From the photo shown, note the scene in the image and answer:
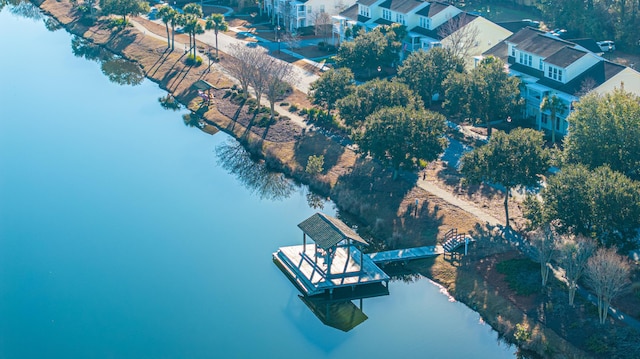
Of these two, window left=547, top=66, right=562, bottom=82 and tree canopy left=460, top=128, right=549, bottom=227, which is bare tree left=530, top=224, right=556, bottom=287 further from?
window left=547, top=66, right=562, bottom=82

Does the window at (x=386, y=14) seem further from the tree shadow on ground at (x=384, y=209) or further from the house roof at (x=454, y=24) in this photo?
the tree shadow on ground at (x=384, y=209)

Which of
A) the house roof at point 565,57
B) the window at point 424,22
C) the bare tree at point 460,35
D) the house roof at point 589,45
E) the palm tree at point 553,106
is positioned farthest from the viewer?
the window at point 424,22

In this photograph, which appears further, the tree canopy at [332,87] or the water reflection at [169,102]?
the water reflection at [169,102]

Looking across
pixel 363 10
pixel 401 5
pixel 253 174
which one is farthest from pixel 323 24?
pixel 253 174

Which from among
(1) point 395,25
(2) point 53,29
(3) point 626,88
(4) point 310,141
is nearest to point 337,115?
(4) point 310,141

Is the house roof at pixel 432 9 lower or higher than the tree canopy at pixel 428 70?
higher

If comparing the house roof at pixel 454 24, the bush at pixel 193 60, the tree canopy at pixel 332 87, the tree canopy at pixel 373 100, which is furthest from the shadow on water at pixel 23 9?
the tree canopy at pixel 373 100

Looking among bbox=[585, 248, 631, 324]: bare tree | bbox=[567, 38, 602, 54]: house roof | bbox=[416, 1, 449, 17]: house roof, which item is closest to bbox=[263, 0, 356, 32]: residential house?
bbox=[416, 1, 449, 17]: house roof

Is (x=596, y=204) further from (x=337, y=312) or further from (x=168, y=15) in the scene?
(x=168, y=15)
